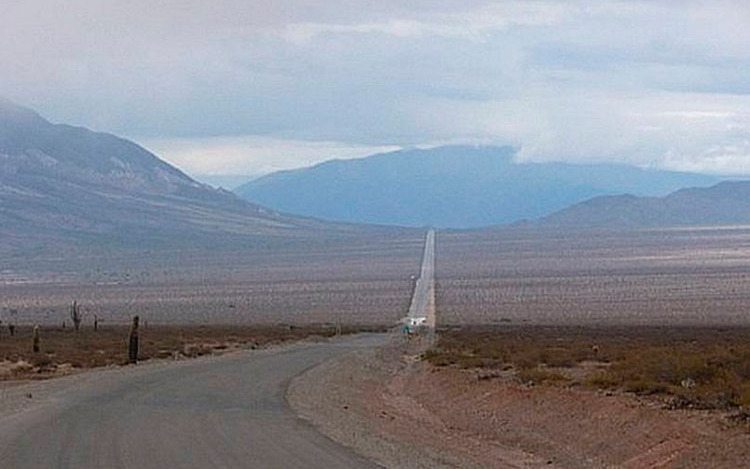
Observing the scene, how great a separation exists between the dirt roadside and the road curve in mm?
871

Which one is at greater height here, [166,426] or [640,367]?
[640,367]

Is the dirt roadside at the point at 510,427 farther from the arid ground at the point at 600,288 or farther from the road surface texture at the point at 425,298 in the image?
the arid ground at the point at 600,288

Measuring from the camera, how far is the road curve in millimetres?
19250

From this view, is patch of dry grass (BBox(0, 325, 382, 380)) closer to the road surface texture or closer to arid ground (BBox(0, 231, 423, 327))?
the road surface texture

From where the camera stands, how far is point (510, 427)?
86.0 feet

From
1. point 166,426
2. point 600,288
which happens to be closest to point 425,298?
point 600,288

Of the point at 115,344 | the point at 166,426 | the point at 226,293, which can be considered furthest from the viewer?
the point at 226,293

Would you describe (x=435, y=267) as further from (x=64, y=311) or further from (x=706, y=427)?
(x=706, y=427)

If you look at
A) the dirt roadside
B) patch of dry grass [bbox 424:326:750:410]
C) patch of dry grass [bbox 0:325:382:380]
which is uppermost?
patch of dry grass [bbox 424:326:750:410]

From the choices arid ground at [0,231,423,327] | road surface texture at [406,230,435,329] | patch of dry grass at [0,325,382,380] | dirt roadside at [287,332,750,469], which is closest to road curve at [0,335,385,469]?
dirt roadside at [287,332,750,469]

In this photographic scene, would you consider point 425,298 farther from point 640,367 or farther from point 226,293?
point 640,367

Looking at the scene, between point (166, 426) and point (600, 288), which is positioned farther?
point (600, 288)

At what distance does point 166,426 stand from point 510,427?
6.51 metres

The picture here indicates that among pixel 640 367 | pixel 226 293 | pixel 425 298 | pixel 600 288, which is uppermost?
pixel 600 288
